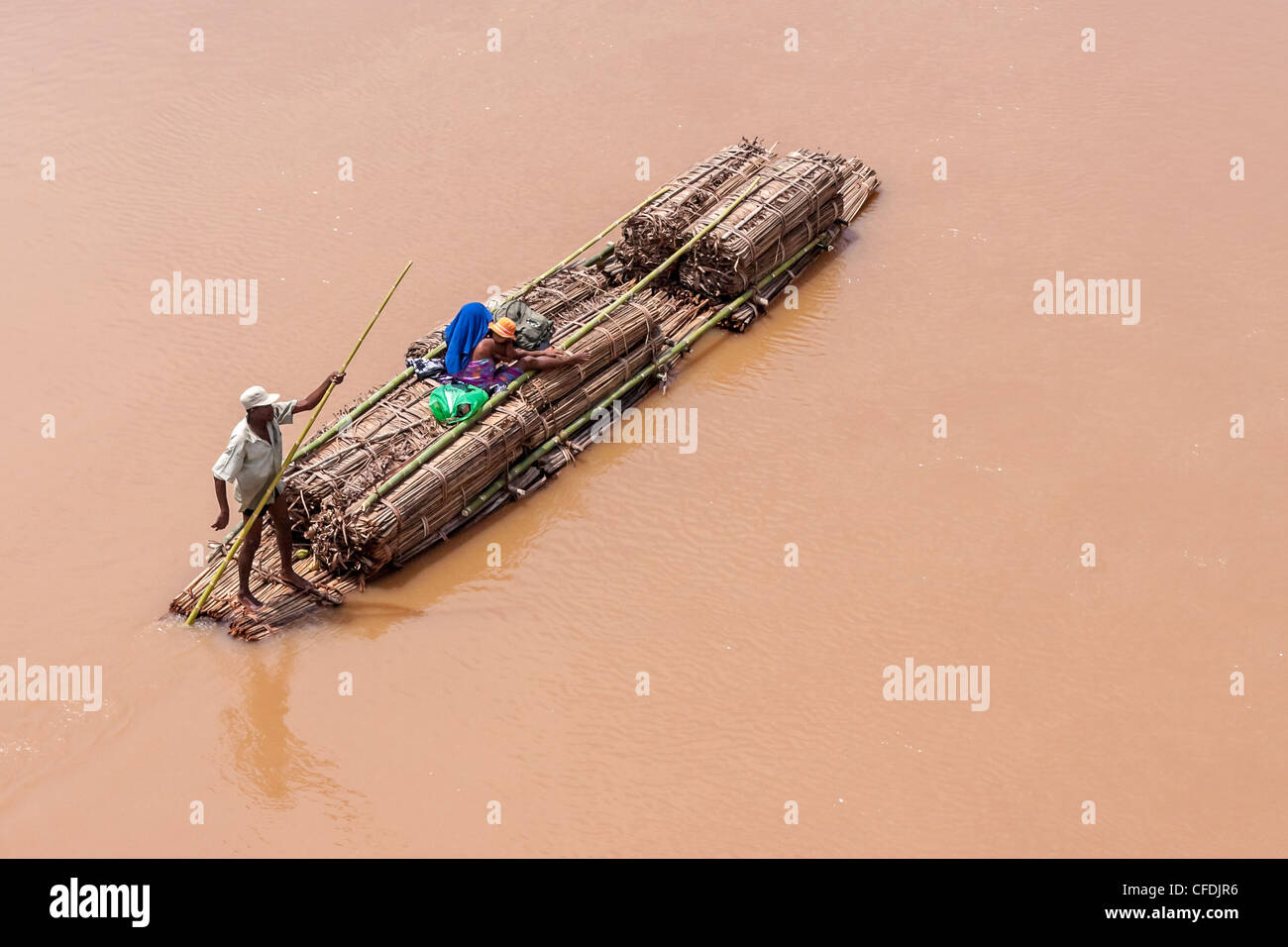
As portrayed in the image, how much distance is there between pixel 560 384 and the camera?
26.3ft

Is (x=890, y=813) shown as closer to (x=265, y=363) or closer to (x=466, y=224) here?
(x=265, y=363)

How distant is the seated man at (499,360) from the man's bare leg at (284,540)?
142 centimetres

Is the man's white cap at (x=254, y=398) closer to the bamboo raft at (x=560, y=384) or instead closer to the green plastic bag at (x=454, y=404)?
the bamboo raft at (x=560, y=384)

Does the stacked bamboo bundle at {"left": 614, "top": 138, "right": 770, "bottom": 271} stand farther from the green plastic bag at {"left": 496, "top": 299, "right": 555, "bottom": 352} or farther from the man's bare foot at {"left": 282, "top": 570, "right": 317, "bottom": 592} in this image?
the man's bare foot at {"left": 282, "top": 570, "right": 317, "bottom": 592}

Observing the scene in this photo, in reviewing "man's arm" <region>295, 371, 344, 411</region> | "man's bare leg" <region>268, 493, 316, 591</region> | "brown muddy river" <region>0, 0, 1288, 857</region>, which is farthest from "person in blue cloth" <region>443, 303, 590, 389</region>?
"man's bare leg" <region>268, 493, 316, 591</region>

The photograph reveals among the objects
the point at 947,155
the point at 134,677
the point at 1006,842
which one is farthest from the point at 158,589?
the point at 947,155

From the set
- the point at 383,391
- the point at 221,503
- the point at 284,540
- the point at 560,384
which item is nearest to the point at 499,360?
the point at 560,384

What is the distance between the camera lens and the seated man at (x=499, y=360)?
25.7ft

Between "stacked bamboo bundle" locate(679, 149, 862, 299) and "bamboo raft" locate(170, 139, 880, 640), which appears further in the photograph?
"stacked bamboo bundle" locate(679, 149, 862, 299)

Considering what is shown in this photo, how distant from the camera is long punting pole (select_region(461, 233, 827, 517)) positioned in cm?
771

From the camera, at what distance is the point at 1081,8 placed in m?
12.8

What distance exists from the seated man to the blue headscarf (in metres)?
0.03
